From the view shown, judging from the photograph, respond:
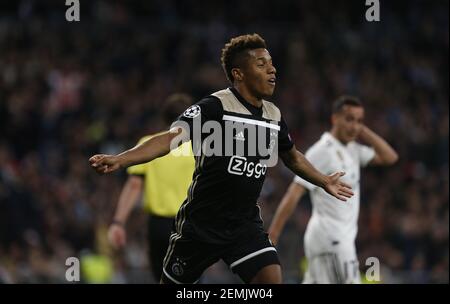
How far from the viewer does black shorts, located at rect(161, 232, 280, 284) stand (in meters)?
6.54

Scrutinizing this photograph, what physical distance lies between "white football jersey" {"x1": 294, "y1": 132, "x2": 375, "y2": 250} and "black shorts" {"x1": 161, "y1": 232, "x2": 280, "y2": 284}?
2349 mm

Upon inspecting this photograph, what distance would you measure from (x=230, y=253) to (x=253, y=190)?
466 mm

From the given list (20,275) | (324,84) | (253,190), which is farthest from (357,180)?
(324,84)

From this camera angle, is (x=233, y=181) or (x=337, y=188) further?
(x=337, y=188)

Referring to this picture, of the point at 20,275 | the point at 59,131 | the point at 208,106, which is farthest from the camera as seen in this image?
the point at 59,131

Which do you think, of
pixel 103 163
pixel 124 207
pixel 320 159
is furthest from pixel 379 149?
pixel 103 163

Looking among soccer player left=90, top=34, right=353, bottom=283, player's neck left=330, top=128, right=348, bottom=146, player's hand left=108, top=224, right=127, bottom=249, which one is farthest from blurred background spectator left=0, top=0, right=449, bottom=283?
soccer player left=90, top=34, right=353, bottom=283

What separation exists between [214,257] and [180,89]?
1092 cm

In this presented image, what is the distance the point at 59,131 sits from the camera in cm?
1580

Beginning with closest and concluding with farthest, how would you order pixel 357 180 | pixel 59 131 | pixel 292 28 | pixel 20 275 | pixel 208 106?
1. pixel 208 106
2. pixel 357 180
3. pixel 20 275
4. pixel 59 131
5. pixel 292 28

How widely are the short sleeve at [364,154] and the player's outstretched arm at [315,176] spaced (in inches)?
103

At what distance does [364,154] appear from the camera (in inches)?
375

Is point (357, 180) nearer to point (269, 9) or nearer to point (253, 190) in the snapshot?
point (253, 190)

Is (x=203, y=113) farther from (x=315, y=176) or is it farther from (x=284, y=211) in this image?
(x=284, y=211)
